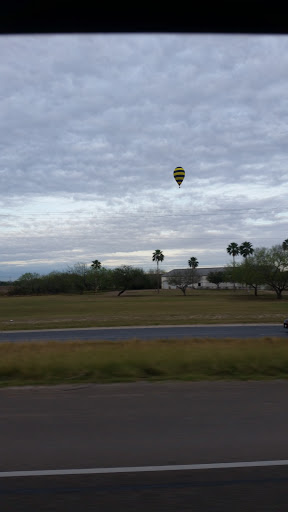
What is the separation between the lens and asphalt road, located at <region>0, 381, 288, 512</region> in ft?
12.6

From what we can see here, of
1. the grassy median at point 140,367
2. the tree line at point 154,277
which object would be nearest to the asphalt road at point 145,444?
the grassy median at point 140,367

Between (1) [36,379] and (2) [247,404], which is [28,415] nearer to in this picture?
(1) [36,379]

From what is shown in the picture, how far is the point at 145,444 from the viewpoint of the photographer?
16.9 feet

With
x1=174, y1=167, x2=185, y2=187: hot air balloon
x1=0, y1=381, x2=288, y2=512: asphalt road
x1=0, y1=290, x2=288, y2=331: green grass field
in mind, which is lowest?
x1=0, y1=290, x2=288, y2=331: green grass field

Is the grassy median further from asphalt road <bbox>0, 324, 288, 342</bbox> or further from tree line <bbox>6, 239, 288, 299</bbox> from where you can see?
tree line <bbox>6, 239, 288, 299</bbox>

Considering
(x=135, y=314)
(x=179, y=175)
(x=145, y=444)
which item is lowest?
(x=135, y=314)

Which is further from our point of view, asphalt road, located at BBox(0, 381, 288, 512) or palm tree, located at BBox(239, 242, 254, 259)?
palm tree, located at BBox(239, 242, 254, 259)

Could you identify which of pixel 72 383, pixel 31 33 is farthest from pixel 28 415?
pixel 31 33

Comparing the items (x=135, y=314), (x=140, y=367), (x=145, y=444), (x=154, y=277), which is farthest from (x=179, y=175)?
(x=154, y=277)

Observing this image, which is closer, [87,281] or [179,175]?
[179,175]

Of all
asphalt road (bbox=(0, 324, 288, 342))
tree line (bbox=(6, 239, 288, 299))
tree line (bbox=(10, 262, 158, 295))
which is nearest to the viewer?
asphalt road (bbox=(0, 324, 288, 342))

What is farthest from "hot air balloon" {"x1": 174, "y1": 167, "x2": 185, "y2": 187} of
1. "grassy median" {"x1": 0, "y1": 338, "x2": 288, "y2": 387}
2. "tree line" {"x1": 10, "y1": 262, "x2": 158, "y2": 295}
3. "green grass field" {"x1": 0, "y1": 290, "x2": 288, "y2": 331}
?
"tree line" {"x1": 10, "y1": 262, "x2": 158, "y2": 295}

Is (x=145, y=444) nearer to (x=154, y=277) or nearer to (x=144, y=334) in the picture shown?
(x=144, y=334)

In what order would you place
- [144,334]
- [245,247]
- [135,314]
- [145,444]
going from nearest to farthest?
[145,444] → [144,334] → [135,314] → [245,247]
